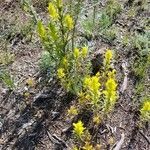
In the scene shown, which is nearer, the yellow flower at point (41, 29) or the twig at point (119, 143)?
the yellow flower at point (41, 29)

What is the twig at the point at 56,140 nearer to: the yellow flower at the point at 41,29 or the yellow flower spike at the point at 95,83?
the yellow flower spike at the point at 95,83

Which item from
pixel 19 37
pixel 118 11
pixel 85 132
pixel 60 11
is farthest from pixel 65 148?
pixel 118 11

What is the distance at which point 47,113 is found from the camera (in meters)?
4.36

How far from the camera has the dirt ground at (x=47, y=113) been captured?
4.11 m

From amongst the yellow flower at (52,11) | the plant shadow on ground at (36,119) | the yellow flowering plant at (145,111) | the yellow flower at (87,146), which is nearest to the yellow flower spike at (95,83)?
the yellow flowering plant at (145,111)

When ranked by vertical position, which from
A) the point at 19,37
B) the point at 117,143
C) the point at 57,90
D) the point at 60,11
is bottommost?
the point at 117,143

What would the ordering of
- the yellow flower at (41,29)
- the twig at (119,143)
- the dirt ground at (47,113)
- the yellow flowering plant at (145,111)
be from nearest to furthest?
the yellow flowering plant at (145,111), the yellow flower at (41,29), the twig at (119,143), the dirt ground at (47,113)

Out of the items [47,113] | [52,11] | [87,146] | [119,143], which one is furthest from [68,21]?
[119,143]

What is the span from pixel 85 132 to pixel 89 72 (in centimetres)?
82

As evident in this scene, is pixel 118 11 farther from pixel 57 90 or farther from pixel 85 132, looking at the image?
pixel 85 132

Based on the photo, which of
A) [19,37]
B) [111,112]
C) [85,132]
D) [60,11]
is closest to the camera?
[60,11]

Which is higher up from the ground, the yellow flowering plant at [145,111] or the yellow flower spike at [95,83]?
the yellow flower spike at [95,83]

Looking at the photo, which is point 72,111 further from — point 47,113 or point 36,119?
point 36,119

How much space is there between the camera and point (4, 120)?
4.36 m
